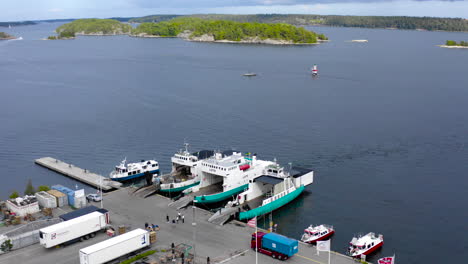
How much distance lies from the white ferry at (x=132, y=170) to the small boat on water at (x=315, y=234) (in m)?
23.3

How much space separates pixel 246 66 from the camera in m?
177

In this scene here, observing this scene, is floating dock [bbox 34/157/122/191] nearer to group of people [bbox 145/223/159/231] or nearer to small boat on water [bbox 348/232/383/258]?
group of people [bbox 145/223/159/231]

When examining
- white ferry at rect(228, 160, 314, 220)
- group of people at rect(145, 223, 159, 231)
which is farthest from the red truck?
white ferry at rect(228, 160, 314, 220)

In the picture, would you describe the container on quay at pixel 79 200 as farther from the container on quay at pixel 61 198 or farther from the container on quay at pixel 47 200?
the container on quay at pixel 47 200

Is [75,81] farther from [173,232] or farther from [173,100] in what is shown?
[173,232]

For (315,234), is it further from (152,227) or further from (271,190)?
(152,227)

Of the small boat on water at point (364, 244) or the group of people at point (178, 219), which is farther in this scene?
the group of people at point (178, 219)

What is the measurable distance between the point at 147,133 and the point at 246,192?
122ft

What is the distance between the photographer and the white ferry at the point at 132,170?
57.3 m

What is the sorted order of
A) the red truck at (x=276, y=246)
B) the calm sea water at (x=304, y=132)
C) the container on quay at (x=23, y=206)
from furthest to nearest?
the calm sea water at (x=304, y=132) < the container on quay at (x=23, y=206) < the red truck at (x=276, y=246)

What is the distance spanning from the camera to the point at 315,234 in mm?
40625

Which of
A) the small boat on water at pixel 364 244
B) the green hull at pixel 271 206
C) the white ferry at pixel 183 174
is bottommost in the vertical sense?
the small boat on water at pixel 364 244

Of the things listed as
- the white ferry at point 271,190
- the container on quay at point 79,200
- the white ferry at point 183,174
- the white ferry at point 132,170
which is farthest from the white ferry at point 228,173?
the container on quay at point 79,200

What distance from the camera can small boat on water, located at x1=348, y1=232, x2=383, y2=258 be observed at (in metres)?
37.7
